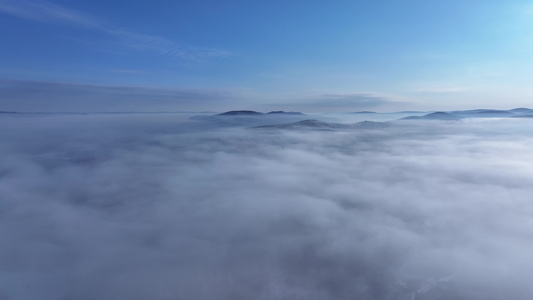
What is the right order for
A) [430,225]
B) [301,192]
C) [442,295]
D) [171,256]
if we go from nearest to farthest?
[442,295]
[171,256]
[430,225]
[301,192]

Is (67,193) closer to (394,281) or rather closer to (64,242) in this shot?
(64,242)

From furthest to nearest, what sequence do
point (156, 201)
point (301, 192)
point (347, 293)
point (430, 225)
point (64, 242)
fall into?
point (301, 192) → point (156, 201) → point (430, 225) → point (64, 242) → point (347, 293)

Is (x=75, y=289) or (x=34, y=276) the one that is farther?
(x=34, y=276)

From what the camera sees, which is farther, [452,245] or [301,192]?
[301,192]

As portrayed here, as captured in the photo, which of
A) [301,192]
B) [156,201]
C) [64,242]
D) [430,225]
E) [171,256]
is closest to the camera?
[171,256]

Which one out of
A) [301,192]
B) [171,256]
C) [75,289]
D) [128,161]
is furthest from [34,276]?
[128,161]

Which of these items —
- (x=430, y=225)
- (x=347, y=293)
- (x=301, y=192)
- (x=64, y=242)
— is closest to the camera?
(x=347, y=293)

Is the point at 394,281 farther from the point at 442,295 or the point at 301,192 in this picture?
the point at 301,192

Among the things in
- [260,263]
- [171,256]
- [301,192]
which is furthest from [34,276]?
[301,192]
